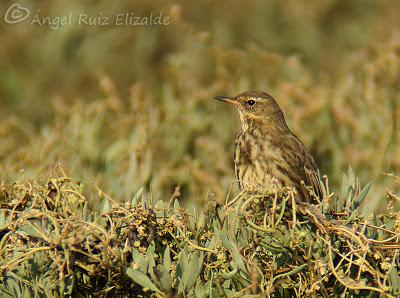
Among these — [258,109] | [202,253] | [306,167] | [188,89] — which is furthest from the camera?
[188,89]

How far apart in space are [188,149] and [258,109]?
577 mm

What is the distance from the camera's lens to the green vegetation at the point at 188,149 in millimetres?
2859

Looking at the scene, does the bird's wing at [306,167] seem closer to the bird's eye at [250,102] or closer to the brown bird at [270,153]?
the brown bird at [270,153]

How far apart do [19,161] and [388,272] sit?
2.98m

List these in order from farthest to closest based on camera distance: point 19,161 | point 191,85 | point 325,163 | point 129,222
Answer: point 191,85 → point 325,163 → point 19,161 → point 129,222

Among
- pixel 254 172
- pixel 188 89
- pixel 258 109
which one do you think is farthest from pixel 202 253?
pixel 188 89

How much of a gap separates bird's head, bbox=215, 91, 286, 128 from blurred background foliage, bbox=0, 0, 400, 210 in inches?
11.6

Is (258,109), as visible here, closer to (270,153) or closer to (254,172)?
(270,153)

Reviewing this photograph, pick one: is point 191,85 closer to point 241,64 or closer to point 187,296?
point 241,64

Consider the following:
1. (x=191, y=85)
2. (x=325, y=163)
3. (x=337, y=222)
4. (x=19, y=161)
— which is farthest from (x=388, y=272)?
(x=191, y=85)

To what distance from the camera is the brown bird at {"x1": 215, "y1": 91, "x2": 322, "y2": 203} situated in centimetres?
525

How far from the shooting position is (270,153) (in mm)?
5422

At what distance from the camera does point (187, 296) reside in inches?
111

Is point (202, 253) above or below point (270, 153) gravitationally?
above
